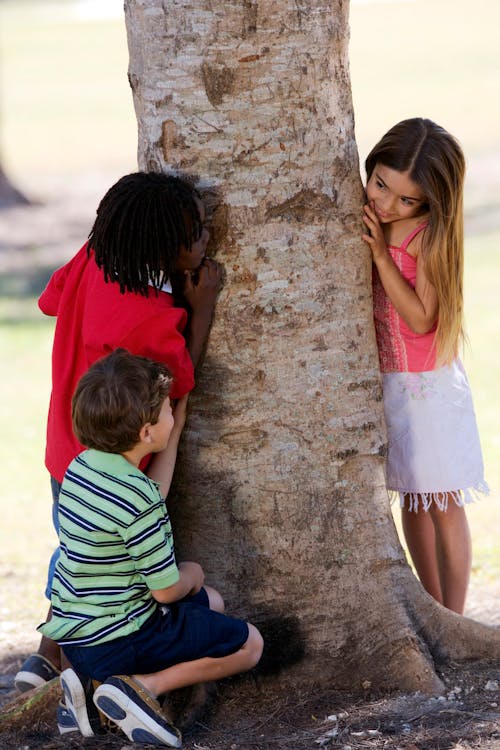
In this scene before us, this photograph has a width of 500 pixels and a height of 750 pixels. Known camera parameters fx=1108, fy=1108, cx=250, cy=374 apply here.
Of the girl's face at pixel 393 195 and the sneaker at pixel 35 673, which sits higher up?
the girl's face at pixel 393 195

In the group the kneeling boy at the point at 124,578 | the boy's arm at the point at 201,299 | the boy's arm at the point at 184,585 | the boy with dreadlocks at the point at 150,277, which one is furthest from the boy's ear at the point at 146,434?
the boy's arm at the point at 184,585

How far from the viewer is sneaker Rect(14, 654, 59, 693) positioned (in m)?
3.90

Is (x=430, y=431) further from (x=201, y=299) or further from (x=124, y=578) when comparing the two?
(x=124, y=578)

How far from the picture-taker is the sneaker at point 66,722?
3.48 m

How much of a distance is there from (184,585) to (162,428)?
0.49 m

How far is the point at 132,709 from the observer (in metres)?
3.27

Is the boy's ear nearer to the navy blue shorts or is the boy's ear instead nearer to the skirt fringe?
the navy blue shorts

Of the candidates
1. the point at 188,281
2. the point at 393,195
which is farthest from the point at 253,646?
the point at 393,195

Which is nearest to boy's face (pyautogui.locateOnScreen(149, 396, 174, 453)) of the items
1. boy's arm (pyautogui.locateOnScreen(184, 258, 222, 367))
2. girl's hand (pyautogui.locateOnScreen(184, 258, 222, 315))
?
boy's arm (pyautogui.locateOnScreen(184, 258, 222, 367))

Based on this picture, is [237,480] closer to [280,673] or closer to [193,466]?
[193,466]

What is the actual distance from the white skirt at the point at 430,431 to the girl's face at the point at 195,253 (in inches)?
36.9

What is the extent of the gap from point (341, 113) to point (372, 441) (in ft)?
3.60

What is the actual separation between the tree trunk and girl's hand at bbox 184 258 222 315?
60 millimetres

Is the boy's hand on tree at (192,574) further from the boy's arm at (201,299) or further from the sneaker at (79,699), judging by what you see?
the boy's arm at (201,299)
